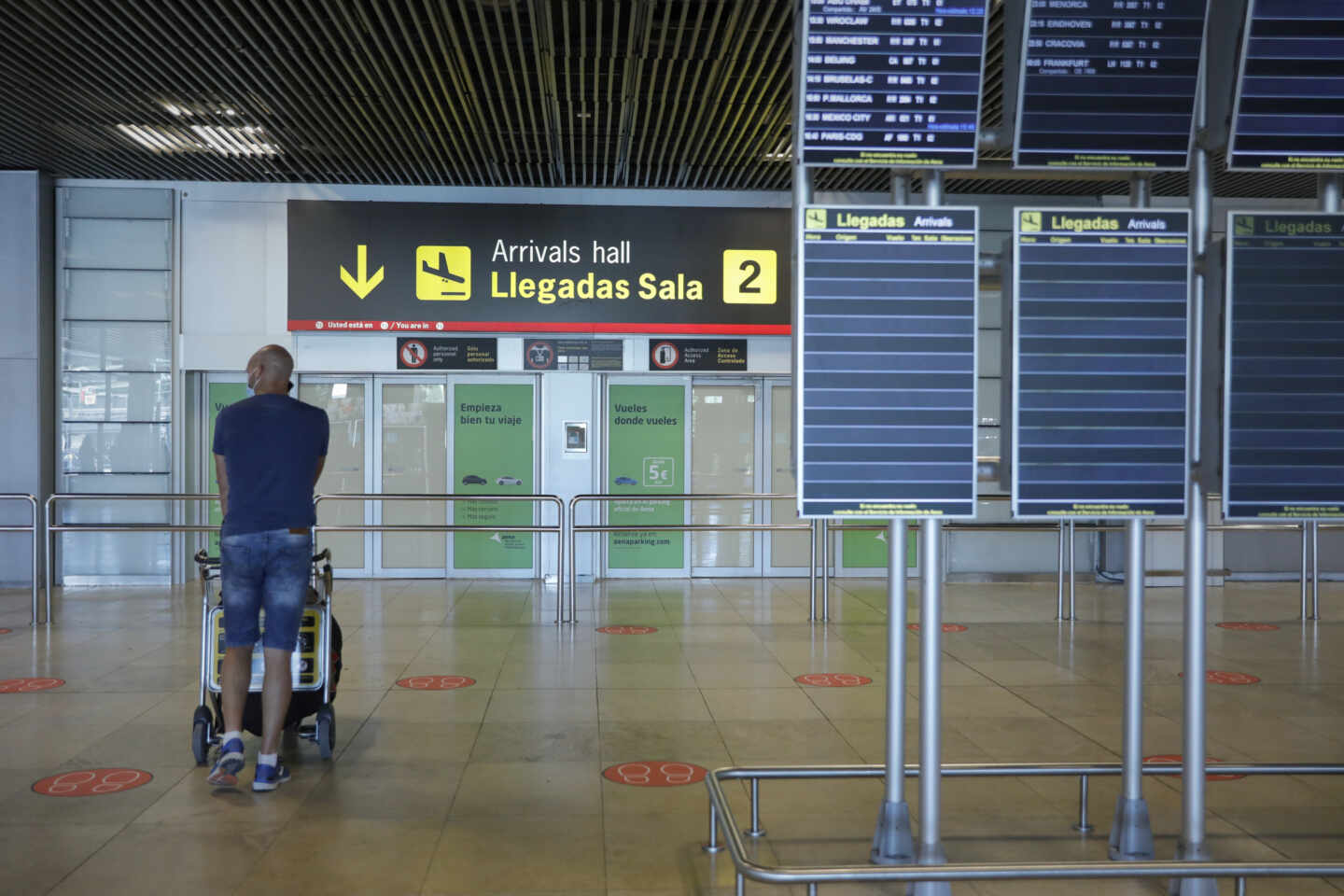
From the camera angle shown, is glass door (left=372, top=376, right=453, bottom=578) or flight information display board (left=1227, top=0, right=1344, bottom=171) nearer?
flight information display board (left=1227, top=0, right=1344, bottom=171)

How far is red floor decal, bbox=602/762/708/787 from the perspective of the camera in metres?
4.25

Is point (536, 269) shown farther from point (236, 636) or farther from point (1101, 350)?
point (1101, 350)

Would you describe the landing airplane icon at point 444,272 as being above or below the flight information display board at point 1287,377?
above

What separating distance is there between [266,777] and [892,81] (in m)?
3.40

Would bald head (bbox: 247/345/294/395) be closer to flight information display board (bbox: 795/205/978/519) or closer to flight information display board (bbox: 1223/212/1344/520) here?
flight information display board (bbox: 795/205/978/519)

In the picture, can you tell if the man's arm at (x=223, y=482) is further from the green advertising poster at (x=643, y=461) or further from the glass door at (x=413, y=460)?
the green advertising poster at (x=643, y=461)

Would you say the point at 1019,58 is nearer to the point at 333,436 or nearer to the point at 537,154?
the point at 537,154

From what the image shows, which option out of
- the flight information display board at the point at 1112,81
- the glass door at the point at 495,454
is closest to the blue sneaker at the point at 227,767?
the flight information display board at the point at 1112,81

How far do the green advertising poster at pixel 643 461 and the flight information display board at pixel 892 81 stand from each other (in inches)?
307

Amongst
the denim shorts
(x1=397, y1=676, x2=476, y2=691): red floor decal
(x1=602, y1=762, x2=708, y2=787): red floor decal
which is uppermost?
the denim shorts

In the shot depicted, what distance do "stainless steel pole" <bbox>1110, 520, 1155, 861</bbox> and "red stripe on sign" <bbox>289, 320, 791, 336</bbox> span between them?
7142mm

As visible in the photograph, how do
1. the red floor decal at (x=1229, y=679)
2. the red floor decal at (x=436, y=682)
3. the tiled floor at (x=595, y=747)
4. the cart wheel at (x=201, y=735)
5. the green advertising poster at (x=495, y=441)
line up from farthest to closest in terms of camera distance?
1. the green advertising poster at (x=495, y=441)
2. the red floor decal at (x=1229, y=679)
3. the red floor decal at (x=436, y=682)
4. the cart wheel at (x=201, y=735)
5. the tiled floor at (x=595, y=747)

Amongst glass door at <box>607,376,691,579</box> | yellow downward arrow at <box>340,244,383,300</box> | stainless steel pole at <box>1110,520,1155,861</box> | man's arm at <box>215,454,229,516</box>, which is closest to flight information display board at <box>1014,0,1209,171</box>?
stainless steel pole at <box>1110,520,1155,861</box>

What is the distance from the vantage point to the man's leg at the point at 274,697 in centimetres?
420
